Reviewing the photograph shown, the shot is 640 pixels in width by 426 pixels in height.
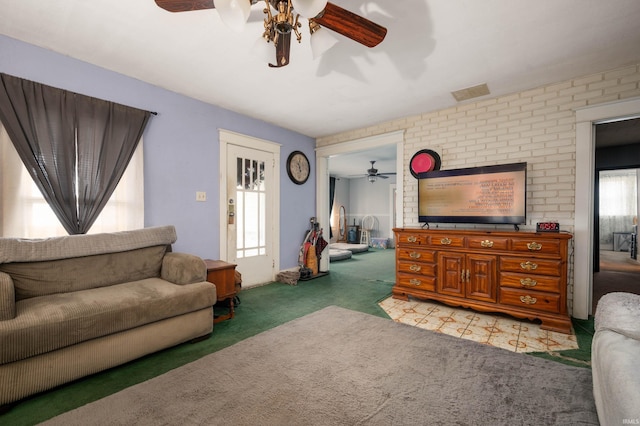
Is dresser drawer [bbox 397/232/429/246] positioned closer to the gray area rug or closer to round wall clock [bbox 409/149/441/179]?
round wall clock [bbox 409/149/441/179]

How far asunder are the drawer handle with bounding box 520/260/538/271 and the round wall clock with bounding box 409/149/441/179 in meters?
1.58

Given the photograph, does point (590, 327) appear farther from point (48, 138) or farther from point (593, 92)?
point (48, 138)

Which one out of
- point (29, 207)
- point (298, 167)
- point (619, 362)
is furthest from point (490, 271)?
point (29, 207)

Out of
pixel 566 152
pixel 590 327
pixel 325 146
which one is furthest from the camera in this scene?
pixel 325 146

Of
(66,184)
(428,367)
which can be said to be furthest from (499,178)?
(66,184)

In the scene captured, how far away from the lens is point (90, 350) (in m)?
1.78

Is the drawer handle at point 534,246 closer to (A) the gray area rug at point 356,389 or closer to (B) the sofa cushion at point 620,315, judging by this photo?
(B) the sofa cushion at point 620,315

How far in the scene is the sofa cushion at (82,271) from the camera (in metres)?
2.02

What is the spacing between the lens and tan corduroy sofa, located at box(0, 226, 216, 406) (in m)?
1.57

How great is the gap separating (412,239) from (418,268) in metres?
0.36

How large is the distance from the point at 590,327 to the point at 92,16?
499 cm

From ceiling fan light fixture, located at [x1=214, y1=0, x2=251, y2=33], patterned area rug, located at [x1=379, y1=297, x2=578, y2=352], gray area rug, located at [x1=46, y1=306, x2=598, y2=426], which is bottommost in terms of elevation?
patterned area rug, located at [x1=379, y1=297, x2=578, y2=352]

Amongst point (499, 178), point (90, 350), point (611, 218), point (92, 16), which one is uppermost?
point (92, 16)

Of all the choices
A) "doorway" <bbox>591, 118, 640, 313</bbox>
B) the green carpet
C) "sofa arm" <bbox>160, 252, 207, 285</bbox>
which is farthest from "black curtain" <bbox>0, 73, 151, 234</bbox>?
"doorway" <bbox>591, 118, 640, 313</bbox>
